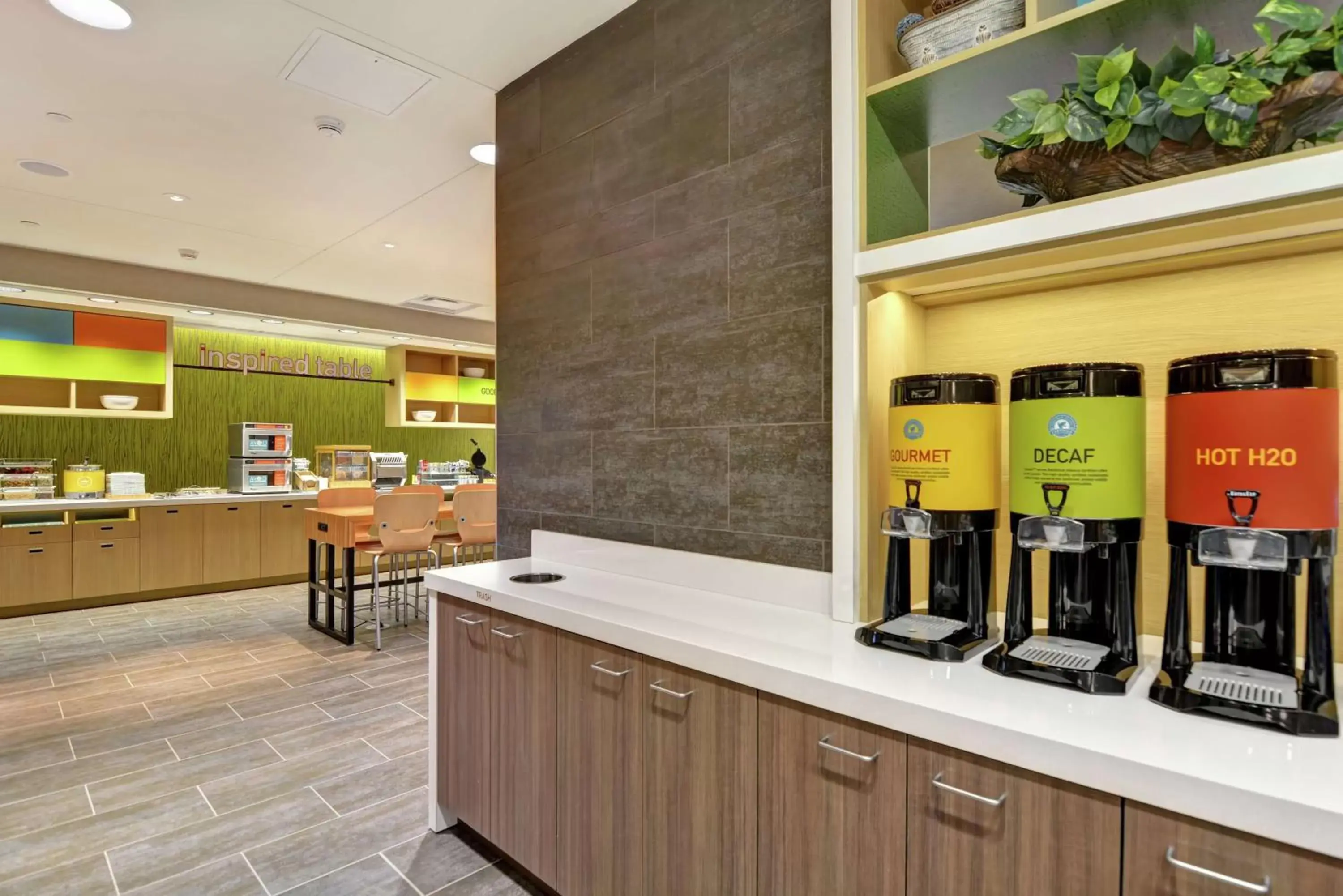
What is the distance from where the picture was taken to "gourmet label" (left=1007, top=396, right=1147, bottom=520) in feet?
3.69

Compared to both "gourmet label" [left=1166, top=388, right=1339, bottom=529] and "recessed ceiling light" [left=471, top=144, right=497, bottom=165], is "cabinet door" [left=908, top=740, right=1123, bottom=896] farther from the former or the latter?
"recessed ceiling light" [left=471, top=144, right=497, bottom=165]

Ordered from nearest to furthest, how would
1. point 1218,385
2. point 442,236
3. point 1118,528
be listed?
1. point 1218,385
2. point 1118,528
3. point 442,236

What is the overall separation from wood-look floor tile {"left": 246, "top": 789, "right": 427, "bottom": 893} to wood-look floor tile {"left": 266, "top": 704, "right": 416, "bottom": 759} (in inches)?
28.0

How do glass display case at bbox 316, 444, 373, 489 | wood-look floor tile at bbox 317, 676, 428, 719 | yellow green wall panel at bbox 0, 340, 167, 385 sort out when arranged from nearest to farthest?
wood-look floor tile at bbox 317, 676, 428, 719
yellow green wall panel at bbox 0, 340, 167, 385
glass display case at bbox 316, 444, 373, 489

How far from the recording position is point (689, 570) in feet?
6.73

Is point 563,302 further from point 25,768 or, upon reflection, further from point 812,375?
point 25,768

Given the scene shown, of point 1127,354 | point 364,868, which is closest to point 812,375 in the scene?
point 1127,354

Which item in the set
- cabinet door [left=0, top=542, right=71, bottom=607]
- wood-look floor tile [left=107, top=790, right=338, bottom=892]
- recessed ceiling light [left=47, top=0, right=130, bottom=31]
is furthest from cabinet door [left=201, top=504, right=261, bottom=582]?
recessed ceiling light [left=47, top=0, right=130, bottom=31]

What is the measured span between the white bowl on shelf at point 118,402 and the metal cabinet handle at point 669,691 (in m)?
6.65

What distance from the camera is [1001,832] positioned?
0.97 m

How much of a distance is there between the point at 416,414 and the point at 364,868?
6708mm

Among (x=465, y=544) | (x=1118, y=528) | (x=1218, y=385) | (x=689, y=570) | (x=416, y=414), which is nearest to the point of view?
(x=1218, y=385)

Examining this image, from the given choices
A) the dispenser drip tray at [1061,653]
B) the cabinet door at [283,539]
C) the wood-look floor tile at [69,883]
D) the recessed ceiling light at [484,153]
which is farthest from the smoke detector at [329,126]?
the cabinet door at [283,539]

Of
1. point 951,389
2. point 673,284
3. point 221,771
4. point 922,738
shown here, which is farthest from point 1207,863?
point 221,771
